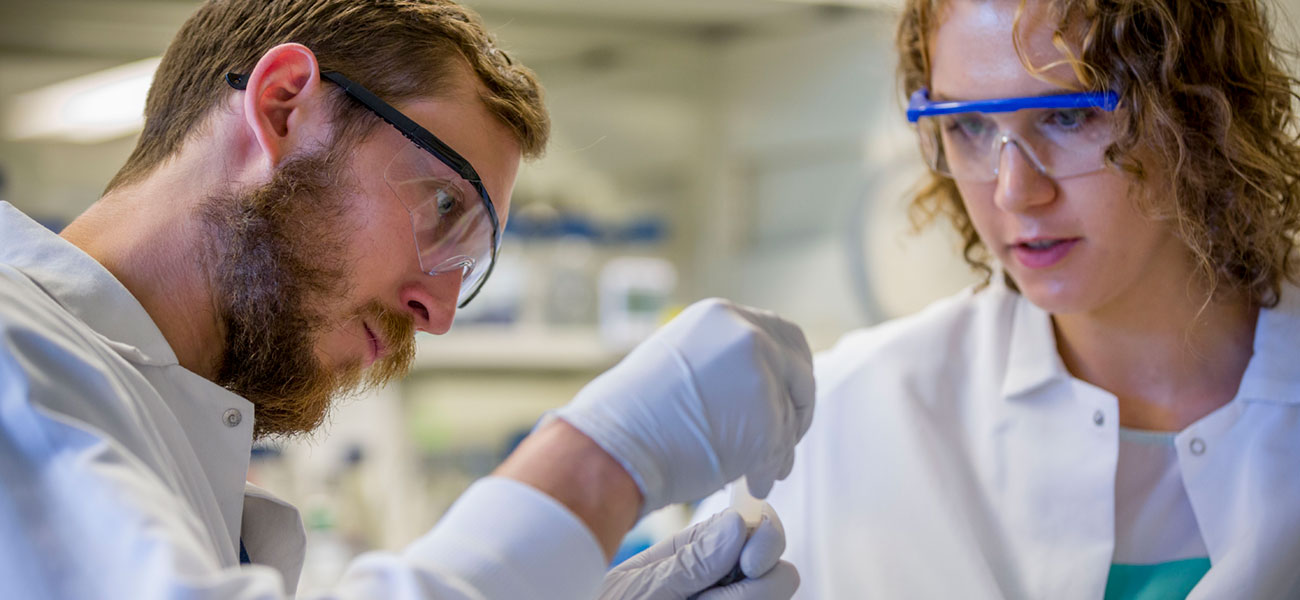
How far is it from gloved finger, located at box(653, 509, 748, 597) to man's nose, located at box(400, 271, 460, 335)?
1.25ft

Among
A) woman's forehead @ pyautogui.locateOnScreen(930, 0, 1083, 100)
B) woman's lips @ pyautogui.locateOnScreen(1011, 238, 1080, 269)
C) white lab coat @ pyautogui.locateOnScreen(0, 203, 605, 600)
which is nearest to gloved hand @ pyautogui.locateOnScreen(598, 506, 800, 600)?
white lab coat @ pyautogui.locateOnScreen(0, 203, 605, 600)

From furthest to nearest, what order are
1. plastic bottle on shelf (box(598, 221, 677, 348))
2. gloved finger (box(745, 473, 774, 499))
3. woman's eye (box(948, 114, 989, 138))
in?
plastic bottle on shelf (box(598, 221, 677, 348)) < woman's eye (box(948, 114, 989, 138)) < gloved finger (box(745, 473, 774, 499))

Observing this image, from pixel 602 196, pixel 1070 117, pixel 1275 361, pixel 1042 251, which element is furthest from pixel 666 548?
pixel 602 196

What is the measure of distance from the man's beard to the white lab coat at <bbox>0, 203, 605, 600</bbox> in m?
0.13

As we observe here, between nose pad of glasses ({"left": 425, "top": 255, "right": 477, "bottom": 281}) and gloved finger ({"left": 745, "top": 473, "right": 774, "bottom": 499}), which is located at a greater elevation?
nose pad of glasses ({"left": 425, "top": 255, "right": 477, "bottom": 281})

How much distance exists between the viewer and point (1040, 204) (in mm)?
1330

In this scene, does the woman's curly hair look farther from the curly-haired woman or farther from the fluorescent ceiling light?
the fluorescent ceiling light

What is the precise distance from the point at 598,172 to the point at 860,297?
3.70ft

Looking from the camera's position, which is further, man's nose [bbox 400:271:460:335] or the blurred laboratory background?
the blurred laboratory background

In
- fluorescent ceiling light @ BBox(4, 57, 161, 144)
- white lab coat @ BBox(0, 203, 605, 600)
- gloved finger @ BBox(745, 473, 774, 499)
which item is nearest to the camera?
white lab coat @ BBox(0, 203, 605, 600)

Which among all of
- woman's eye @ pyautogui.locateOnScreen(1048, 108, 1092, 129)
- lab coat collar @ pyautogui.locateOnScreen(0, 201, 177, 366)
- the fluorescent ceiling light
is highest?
woman's eye @ pyautogui.locateOnScreen(1048, 108, 1092, 129)

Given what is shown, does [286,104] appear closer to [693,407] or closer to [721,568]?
[693,407]

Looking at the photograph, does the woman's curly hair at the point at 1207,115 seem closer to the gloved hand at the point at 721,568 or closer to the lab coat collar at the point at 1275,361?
the lab coat collar at the point at 1275,361

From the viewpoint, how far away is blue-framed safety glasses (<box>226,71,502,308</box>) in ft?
3.84
